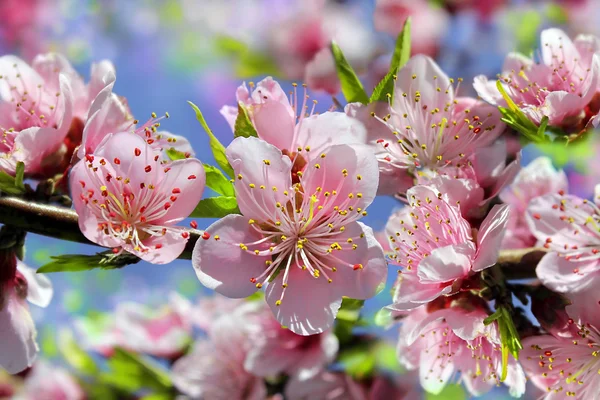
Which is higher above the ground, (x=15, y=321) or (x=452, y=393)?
(x=15, y=321)

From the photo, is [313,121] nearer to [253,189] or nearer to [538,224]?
[253,189]

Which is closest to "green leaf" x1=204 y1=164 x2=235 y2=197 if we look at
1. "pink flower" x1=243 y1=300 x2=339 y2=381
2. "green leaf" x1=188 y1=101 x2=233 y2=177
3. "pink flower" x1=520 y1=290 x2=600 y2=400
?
"green leaf" x1=188 y1=101 x2=233 y2=177

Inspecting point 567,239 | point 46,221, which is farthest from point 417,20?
point 46,221

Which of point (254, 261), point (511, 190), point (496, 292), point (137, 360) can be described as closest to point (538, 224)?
point (496, 292)

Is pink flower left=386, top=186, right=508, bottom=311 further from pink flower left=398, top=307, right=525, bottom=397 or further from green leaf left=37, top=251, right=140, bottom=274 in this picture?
green leaf left=37, top=251, right=140, bottom=274

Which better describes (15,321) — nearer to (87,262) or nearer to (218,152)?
(87,262)
